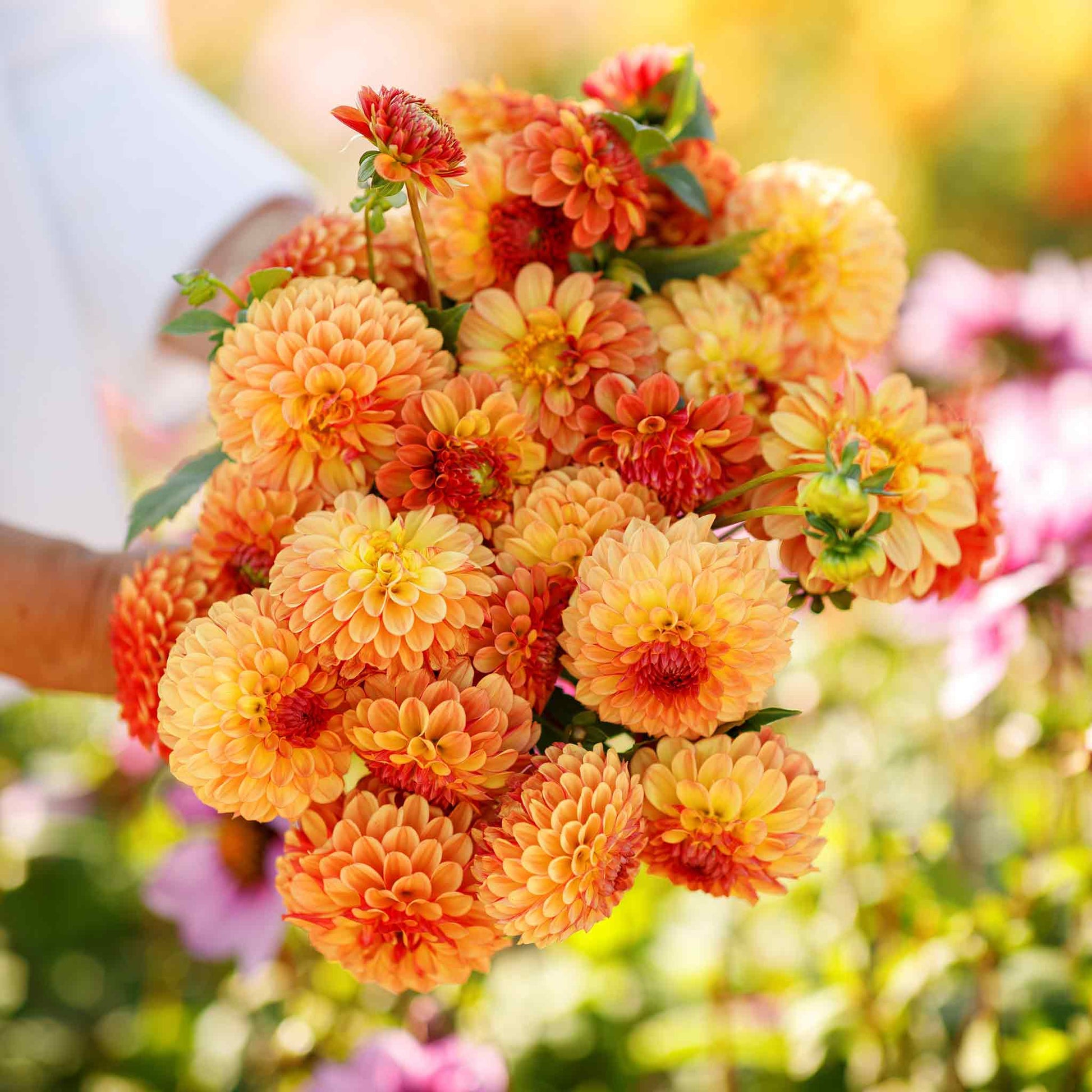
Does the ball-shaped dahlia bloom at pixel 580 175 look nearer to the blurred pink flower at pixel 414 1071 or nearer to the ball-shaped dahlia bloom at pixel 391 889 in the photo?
the ball-shaped dahlia bloom at pixel 391 889

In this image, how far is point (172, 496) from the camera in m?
0.40

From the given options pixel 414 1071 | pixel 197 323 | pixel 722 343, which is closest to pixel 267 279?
pixel 197 323

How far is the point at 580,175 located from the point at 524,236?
3 cm

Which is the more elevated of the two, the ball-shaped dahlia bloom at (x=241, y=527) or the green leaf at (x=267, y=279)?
the green leaf at (x=267, y=279)

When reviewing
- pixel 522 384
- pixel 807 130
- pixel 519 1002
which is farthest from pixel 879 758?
pixel 807 130

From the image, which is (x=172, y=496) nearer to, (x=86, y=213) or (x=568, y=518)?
(x=568, y=518)

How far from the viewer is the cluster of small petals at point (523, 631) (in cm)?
30

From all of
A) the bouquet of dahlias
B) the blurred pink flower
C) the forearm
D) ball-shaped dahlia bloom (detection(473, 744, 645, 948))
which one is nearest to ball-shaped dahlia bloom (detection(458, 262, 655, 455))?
the bouquet of dahlias

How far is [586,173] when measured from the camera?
34 centimetres

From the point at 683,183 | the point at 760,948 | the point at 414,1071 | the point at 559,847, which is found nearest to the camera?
the point at 559,847

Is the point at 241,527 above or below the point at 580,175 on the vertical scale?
below

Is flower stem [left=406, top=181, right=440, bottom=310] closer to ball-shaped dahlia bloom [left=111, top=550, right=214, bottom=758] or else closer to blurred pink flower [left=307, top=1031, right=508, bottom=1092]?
ball-shaped dahlia bloom [left=111, top=550, right=214, bottom=758]

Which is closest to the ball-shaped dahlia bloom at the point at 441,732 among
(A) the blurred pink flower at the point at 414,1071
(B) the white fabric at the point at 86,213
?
(A) the blurred pink flower at the point at 414,1071

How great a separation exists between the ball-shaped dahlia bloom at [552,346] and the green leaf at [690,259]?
59mm
